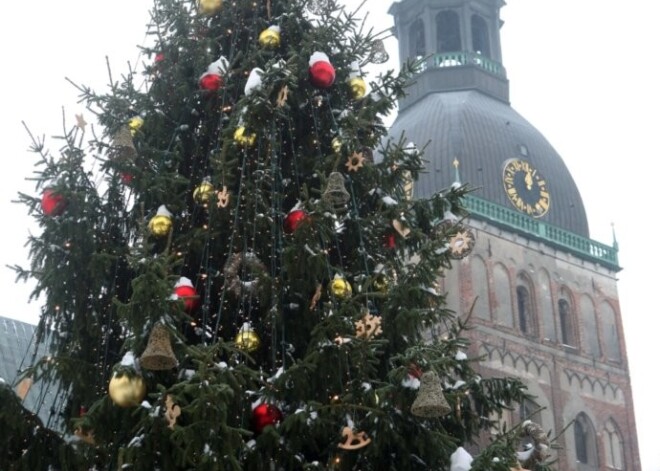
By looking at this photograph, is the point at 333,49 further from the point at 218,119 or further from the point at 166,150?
the point at 166,150

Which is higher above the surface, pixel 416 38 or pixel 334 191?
pixel 416 38

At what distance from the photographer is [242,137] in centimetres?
751

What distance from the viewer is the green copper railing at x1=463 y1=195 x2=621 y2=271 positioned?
31.5 meters

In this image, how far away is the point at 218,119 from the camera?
8258 millimetres

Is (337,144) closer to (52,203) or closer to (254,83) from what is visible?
(254,83)

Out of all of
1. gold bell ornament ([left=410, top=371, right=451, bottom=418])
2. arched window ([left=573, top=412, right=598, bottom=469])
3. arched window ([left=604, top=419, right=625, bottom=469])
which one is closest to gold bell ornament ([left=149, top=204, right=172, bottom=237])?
gold bell ornament ([left=410, top=371, right=451, bottom=418])

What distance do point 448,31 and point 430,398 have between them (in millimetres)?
33058

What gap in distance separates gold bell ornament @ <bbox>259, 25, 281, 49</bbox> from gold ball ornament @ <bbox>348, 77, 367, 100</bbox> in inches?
26.4

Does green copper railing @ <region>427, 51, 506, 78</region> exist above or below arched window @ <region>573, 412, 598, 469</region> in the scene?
above

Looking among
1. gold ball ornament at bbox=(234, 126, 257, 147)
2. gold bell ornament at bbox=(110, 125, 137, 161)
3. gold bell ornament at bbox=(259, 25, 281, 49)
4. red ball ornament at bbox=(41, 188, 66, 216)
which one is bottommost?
red ball ornament at bbox=(41, 188, 66, 216)

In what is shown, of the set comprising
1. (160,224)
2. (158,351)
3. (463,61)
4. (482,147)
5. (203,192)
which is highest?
(463,61)

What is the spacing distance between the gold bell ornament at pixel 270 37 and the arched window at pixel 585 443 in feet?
82.0

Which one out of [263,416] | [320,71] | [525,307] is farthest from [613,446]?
[263,416]

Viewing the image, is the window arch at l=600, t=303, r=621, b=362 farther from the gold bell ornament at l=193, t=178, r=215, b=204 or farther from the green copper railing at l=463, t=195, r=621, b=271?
the gold bell ornament at l=193, t=178, r=215, b=204
